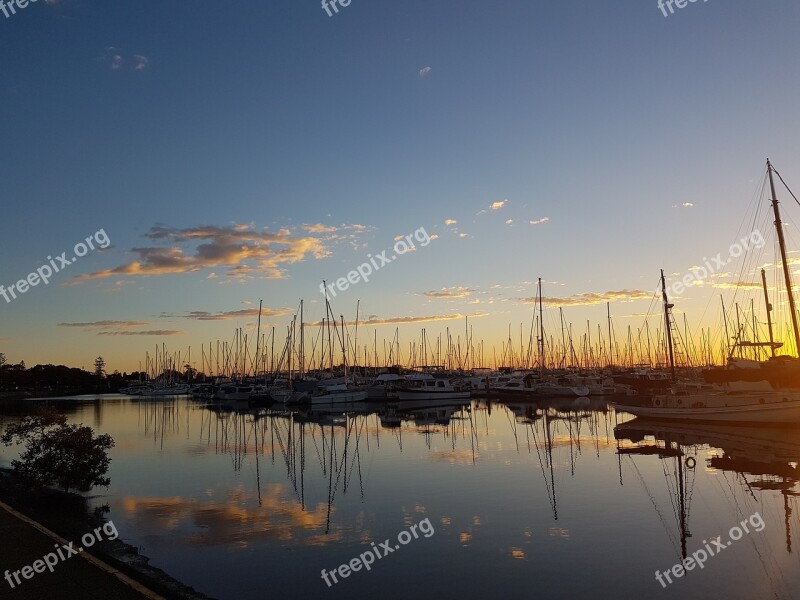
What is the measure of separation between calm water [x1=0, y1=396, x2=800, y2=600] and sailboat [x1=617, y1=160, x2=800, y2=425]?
2332 millimetres

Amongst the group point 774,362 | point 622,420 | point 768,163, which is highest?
point 768,163

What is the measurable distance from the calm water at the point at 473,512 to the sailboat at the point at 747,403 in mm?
2332

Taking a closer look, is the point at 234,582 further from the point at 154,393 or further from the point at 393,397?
the point at 154,393

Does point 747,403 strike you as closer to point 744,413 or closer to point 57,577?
point 744,413

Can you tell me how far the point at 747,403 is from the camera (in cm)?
4066

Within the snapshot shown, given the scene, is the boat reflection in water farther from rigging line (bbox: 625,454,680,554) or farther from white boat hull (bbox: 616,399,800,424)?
white boat hull (bbox: 616,399,800,424)

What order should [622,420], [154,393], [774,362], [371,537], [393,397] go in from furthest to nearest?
[154,393] < [393,397] < [622,420] < [774,362] < [371,537]

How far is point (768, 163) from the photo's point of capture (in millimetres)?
38031

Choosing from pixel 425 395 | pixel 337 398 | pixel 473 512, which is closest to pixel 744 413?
pixel 473 512

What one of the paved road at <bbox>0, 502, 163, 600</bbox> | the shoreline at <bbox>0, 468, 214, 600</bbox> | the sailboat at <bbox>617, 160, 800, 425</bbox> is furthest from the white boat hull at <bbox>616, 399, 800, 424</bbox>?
the paved road at <bbox>0, 502, 163, 600</bbox>

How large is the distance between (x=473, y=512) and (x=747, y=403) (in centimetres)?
3030

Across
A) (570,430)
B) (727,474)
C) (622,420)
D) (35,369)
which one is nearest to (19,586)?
(727,474)

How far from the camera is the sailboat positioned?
3872 centimetres

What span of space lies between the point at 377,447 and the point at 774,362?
29386 millimetres
